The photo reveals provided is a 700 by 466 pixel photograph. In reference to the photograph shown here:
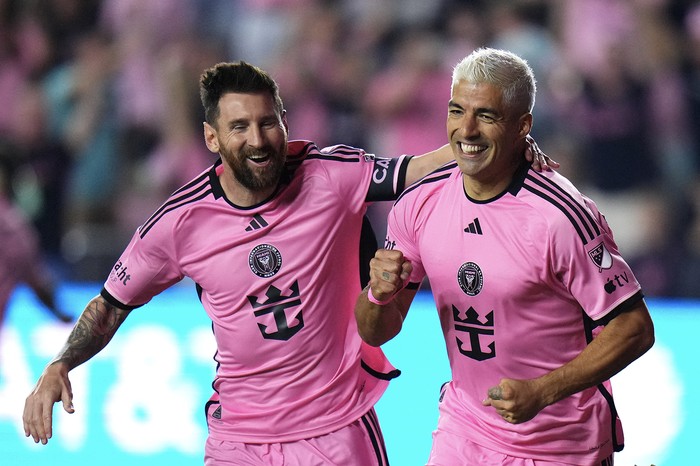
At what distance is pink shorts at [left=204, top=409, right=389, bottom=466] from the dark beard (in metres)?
0.99

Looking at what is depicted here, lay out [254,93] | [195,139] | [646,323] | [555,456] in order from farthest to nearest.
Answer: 1. [195,139]
2. [254,93]
3. [555,456]
4. [646,323]

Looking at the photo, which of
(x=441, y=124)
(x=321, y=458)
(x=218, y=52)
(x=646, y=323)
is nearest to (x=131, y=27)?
(x=218, y=52)

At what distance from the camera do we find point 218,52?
9750 mm

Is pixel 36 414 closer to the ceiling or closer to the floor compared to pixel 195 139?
closer to the floor

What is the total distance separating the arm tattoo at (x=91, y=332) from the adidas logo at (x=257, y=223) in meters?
0.65

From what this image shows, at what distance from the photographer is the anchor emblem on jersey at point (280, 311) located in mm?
4094

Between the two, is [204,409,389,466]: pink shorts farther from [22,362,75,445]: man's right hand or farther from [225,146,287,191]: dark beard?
[225,146,287,191]: dark beard

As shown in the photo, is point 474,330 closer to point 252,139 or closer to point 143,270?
point 252,139

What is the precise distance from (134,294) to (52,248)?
5.73 m

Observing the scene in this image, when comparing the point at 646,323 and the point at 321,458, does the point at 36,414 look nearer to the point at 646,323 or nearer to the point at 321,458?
the point at 321,458

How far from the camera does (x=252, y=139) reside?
13.0 ft

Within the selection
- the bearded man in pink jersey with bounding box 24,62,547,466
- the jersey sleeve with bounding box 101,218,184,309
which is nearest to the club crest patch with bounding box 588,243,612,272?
the bearded man in pink jersey with bounding box 24,62,547,466

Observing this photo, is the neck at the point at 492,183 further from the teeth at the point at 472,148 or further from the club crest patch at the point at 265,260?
the club crest patch at the point at 265,260

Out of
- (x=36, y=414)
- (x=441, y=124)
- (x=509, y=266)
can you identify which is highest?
(x=441, y=124)
